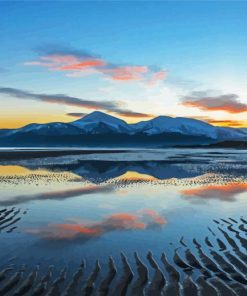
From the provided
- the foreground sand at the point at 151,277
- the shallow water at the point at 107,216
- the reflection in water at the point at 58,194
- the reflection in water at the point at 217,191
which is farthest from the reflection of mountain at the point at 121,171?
the foreground sand at the point at 151,277

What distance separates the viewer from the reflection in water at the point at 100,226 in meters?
15.0

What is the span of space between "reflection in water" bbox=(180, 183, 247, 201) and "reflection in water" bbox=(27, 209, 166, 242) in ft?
24.4

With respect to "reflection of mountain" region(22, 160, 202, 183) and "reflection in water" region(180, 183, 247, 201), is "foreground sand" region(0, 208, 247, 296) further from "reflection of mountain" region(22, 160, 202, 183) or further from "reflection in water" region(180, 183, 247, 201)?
"reflection of mountain" region(22, 160, 202, 183)

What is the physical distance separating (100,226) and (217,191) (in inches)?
555

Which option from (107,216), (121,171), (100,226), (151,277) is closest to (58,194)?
(107,216)

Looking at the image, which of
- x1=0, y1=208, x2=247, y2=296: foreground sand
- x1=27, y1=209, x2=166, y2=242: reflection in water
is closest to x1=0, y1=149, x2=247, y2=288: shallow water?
x1=27, y1=209, x2=166, y2=242: reflection in water

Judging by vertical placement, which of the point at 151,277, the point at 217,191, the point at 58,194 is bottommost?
the point at 58,194

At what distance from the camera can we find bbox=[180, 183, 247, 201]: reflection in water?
25.6 m

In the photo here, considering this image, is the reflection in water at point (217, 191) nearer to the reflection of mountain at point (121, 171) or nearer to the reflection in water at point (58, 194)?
the reflection in water at point (58, 194)

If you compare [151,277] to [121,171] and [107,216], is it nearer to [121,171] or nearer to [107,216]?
[107,216]

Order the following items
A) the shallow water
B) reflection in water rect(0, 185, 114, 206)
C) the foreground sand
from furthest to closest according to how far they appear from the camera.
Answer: reflection in water rect(0, 185, 114, 206) < the shallow water < the foreground sand

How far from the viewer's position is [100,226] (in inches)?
657

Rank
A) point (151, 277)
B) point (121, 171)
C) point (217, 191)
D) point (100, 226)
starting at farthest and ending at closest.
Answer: point (121, 171), point (217, 191), point (100, 226), point (151, 277)

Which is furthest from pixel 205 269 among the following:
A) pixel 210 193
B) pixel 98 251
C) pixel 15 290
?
pixel 210 193
